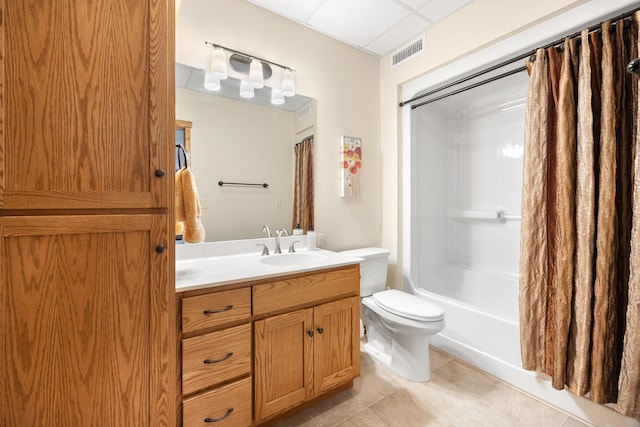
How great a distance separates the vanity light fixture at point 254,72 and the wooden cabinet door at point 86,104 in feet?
2.11

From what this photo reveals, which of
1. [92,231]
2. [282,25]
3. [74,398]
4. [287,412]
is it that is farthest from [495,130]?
[74,398]

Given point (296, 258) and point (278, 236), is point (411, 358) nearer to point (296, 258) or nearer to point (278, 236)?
point (296, 258)

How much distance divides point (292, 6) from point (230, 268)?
1.83m

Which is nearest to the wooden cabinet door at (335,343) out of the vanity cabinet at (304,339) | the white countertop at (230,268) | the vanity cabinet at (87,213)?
the vanity cabinet at (304,339)

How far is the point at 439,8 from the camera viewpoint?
1.88 meters

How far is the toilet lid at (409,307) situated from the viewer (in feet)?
5.46

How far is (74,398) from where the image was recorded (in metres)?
0.91

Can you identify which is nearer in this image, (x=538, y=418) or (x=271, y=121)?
(x=538, y=418)

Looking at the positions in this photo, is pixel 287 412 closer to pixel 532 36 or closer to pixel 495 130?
pixel 532 36

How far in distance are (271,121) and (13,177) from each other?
1.40 m

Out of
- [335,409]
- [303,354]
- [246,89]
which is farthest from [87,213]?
[335,409]

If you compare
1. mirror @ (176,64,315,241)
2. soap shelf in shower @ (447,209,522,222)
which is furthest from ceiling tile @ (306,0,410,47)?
soap shelf in shower @ (447,209,522,222)

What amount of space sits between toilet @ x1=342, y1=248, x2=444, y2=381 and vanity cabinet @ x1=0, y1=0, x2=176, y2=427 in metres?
1.31

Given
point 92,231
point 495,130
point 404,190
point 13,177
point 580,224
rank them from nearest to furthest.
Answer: point 13,177 < point 92,231 < point 580,224 < point 404,190 < point 495,130
